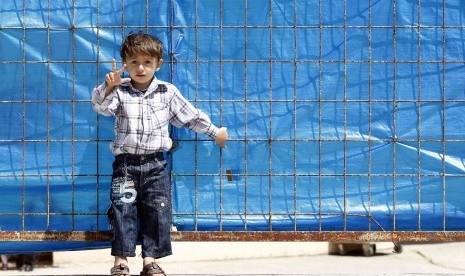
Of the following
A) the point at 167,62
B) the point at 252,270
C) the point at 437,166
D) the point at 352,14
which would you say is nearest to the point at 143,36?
the point at 167,62

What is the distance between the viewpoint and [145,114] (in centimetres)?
679

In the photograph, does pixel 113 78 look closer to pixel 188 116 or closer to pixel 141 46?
pixel 141 46

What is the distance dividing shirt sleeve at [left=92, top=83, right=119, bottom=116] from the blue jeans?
0.94 ft

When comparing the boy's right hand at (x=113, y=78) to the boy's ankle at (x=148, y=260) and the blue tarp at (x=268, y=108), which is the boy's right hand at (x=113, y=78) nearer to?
the blue tarp at (x=268, y=108)

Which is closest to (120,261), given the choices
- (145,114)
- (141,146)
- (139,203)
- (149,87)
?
(139,203)

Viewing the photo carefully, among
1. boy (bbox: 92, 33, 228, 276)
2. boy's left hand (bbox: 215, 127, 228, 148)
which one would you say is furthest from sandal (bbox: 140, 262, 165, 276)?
boy's left hand (bbox: 215, 127, 228, 148)

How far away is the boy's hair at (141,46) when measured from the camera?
6742 mm

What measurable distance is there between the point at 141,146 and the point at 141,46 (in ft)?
1.91

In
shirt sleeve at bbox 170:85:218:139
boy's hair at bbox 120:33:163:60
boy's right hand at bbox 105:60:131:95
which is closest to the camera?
boy's right hand at bbox 105:60:131:95

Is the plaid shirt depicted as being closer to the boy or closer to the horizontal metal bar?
the boy

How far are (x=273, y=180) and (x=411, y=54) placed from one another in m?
1.16

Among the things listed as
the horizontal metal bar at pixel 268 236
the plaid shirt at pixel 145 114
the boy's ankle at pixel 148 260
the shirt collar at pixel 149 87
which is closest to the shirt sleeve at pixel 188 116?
the plaid shirt at pixel 145 114

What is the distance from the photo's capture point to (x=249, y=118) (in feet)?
23.7

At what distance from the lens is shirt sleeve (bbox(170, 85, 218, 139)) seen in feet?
22.7
